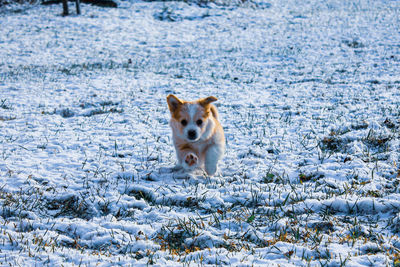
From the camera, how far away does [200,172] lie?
212 inches

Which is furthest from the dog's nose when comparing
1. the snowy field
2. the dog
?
the snowy field

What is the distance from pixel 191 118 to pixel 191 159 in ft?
1.98

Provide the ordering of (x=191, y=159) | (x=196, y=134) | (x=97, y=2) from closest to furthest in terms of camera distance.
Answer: (x=196, y=134) → (x=191, y=159) → (x=97, y=2)

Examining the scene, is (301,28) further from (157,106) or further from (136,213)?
(136,213)

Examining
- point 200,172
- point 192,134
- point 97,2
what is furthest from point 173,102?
point 97,2

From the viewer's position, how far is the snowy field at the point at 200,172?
10.6ft

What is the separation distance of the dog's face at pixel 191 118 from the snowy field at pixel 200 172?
0.71m

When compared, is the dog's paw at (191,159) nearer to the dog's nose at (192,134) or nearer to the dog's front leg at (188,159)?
the dog's front leg at (188,159)

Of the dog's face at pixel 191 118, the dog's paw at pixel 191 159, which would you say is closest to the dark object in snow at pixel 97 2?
the dog's face at pixel 191 118

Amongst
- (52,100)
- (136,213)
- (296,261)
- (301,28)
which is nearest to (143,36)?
(301,28)

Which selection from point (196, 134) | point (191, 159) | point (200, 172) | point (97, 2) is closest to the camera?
point (196, 134)

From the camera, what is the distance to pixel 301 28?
20797 mm

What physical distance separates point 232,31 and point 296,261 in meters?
20.2

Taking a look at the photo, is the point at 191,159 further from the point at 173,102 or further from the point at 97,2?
the point at 97,2
